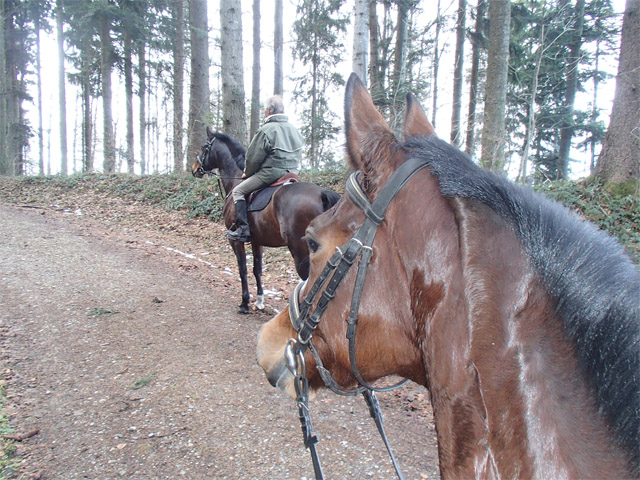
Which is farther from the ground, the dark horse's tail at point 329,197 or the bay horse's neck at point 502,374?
the dark horse's tail at point 329,197

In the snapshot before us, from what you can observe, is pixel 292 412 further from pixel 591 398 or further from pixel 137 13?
pixel 137 13

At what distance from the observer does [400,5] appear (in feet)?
46.6

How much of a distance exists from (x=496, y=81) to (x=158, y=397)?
33.7 feet

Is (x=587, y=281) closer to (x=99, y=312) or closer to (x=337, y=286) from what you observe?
(x=337, y=286)

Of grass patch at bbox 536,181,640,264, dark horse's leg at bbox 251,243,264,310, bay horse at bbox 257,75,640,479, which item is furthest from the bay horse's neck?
grass patch at bbox 536,181,640,264

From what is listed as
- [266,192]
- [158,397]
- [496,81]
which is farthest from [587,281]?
[496,81]

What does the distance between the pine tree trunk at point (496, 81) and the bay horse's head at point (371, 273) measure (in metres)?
9.31

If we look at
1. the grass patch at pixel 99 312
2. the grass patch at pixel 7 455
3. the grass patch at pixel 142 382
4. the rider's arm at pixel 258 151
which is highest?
the rider's arm at pixel 258 151

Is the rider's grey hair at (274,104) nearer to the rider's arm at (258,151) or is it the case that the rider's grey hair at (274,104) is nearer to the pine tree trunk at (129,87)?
the rider's arm at (258,151)

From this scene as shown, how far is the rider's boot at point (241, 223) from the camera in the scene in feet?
20.7

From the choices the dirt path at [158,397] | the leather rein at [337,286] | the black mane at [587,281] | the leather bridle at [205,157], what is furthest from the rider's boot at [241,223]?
the black mane at [587,281]

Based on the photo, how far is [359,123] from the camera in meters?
1.37

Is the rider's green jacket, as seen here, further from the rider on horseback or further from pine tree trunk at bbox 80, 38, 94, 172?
pine tree trunk at bbox 80, 38, 94, 172

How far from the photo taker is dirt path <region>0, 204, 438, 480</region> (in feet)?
10.0
